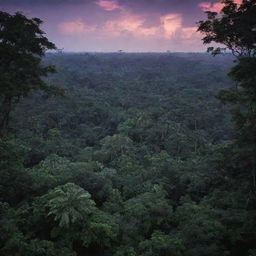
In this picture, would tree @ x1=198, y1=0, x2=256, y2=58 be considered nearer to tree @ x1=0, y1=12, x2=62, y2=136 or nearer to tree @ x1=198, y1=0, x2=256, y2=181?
tree @ x1=198, y1=0, x2=256, y2=181

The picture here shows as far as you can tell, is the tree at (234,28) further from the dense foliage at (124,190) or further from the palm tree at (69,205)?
the palm tree at (69,205)

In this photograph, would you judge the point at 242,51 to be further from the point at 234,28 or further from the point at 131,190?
the point at 131,190

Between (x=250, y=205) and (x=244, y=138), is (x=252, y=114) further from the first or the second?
(x=250, y=205)

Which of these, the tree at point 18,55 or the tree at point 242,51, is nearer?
the tree at point 242,51

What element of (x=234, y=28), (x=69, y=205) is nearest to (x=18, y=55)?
(x=69, y=205)

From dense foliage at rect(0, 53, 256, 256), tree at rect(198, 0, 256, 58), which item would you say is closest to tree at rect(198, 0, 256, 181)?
tree at rect(198, 0, 256, 58)

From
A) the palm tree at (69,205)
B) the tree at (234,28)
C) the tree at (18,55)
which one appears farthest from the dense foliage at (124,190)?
the tree at (234,28)
